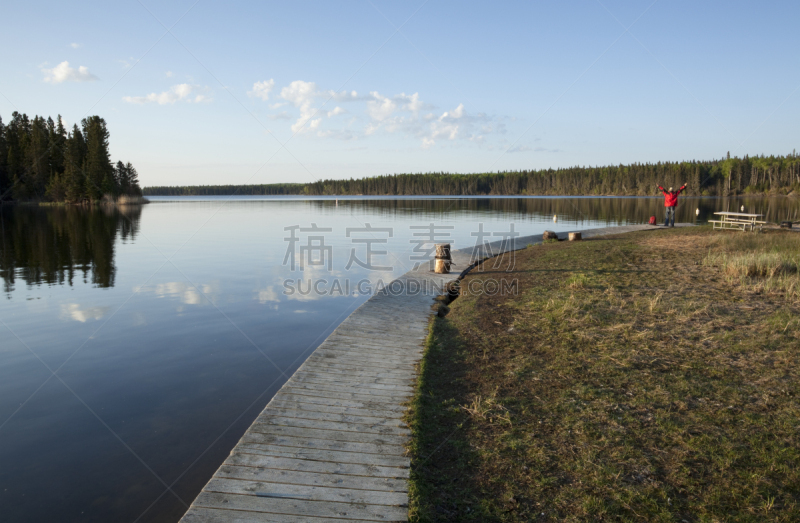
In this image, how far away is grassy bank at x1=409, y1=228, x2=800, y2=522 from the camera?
13.6ft

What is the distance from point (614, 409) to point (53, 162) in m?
95.4

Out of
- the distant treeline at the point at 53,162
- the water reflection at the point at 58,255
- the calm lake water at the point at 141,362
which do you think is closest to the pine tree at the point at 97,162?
the distant treeline at the point at 53,162

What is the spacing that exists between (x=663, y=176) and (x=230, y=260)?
153 metres

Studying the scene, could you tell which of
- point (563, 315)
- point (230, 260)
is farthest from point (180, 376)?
point (230, 260)

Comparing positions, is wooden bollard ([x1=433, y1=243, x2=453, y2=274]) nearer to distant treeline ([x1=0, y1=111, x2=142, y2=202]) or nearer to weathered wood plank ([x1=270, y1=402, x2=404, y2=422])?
weathered wood plank ([x1=270, y1=402, x2=404, y2=422])

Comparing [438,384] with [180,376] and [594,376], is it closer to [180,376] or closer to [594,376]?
[594,376]

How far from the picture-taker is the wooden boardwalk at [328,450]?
399 cm

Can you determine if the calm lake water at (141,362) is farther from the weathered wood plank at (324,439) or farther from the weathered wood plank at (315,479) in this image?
the weathered wood plank at (315,479)

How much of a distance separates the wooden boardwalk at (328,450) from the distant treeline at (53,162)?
269ft

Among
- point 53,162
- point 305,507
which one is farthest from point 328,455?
point 53,162

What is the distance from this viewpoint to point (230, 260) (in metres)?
22.3

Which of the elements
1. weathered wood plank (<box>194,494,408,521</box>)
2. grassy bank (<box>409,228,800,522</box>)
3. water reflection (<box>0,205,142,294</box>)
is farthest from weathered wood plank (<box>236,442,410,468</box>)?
water reflection (<box>0,205,142,294</box>)

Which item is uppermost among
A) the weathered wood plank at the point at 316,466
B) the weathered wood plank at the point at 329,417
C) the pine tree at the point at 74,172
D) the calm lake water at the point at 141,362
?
the pine tree at the point at 74,172

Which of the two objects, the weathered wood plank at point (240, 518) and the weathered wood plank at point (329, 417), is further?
the weathered wood plank at point (329, 417)
